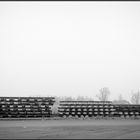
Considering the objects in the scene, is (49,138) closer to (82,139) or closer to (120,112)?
(82,139)

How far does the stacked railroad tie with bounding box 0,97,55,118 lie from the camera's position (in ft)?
61.1

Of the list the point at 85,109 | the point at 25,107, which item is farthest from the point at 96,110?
the point at 25,107

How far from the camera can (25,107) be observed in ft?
62.7

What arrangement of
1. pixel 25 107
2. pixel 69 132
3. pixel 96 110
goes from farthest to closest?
1. pixel 96 110
2. pixel 25 107
3. pixel 69 132

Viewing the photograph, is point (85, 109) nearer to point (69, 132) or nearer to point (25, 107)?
point (25, 107)

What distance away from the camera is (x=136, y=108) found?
63.8 feet

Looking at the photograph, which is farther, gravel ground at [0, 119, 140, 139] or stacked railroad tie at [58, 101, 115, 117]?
stacked railroad tie at [58, 101, 115, 117]

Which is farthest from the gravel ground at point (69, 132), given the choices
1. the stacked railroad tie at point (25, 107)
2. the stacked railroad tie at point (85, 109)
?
the stacked railroad tie at point (85, 109)

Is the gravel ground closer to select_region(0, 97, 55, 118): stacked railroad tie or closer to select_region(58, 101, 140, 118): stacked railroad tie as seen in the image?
select_region(0, 97, 55, 118): stacked railroad tie

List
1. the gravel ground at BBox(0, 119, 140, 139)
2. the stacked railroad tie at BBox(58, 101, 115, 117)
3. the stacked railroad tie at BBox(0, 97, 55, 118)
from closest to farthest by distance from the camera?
the gravel ground at BBox(0, 119, 140, 139), the stacked railroad tie at BBox(0, 97, 55, 118), the stacked railroad tie at BBox(58, 101, 115, 117)

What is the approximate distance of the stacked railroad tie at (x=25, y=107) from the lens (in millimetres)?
18609

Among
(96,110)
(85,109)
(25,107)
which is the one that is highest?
(25,107)

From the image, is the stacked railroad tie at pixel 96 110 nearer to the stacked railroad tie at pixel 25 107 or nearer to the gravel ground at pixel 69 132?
the stacked railroad tie at pixel 25 107

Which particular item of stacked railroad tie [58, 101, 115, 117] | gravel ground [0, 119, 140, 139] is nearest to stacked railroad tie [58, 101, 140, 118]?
stacked railroad tie [58, 101, 115, 117]
